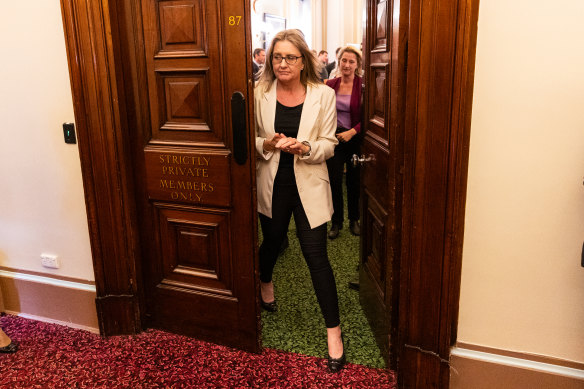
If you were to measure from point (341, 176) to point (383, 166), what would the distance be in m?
1.64

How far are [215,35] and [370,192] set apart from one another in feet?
3.44

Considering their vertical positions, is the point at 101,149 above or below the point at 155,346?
above

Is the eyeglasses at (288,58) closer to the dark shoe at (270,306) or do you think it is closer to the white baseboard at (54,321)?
the dark shoe at (270,306)

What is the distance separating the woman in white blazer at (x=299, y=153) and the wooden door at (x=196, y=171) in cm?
13

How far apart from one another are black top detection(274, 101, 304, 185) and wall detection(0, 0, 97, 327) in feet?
3.31

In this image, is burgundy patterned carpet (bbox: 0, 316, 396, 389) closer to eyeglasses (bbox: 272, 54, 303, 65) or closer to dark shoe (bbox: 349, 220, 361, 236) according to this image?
eyeglasses (bbox: 272, 54, 303, 65)

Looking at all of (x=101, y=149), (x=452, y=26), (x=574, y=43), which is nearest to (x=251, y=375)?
(x=101, y=149)

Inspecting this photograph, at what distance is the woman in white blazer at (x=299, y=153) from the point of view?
2.17 m

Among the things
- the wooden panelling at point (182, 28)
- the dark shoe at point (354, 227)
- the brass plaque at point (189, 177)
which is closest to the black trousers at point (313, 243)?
the brass plaque at point (189, 177)

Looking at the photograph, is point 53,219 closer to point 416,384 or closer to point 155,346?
point 155,346

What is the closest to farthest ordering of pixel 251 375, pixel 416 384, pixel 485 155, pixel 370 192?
pixel 485 155
pixel 416 384
pixel 251 375
pixel 370 192

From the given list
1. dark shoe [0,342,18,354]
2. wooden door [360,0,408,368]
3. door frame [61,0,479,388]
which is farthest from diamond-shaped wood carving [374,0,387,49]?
dark shoe [0,342,18,354]

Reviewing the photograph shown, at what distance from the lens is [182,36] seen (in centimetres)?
212

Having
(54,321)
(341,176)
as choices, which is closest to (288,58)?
(341,176)
